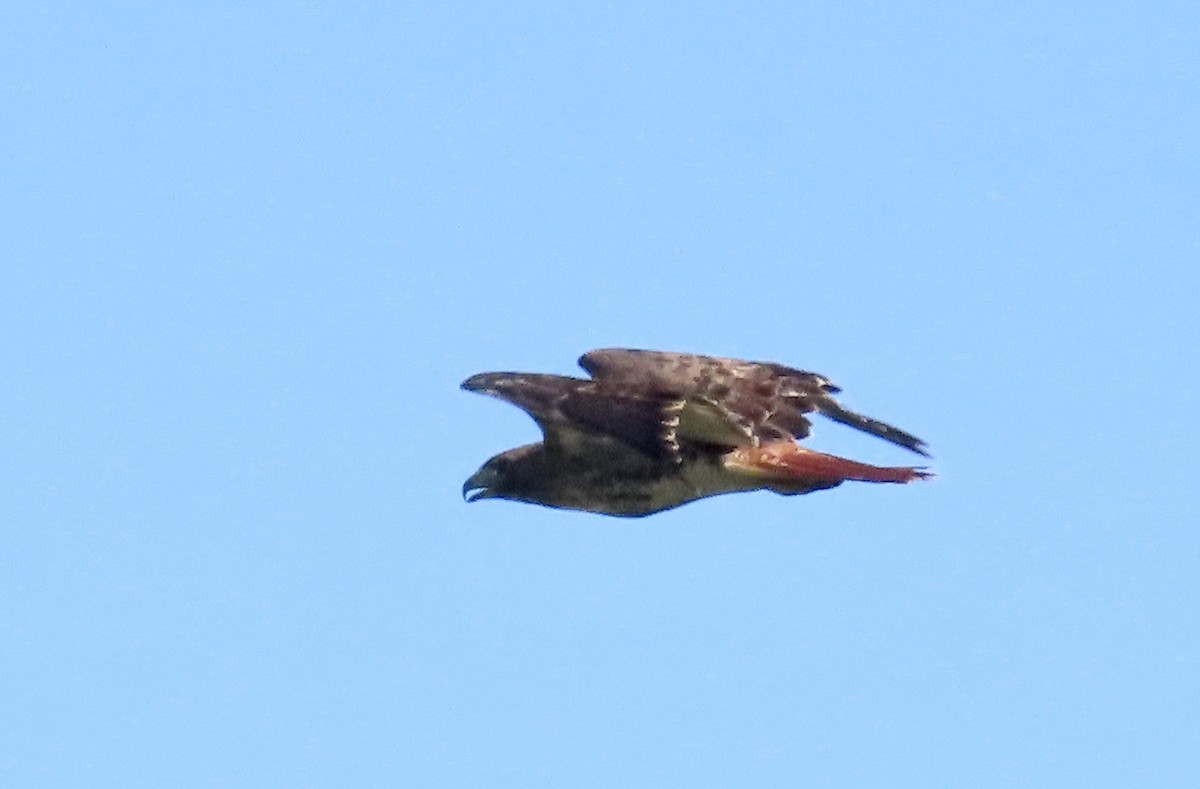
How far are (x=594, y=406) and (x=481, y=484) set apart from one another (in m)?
2.09

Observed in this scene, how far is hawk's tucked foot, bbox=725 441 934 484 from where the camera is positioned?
13.3 m

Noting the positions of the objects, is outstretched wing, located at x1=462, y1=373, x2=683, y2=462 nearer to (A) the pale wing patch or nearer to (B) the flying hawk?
(B) the flying hawk

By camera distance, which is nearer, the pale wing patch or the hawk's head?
the pale wing patch

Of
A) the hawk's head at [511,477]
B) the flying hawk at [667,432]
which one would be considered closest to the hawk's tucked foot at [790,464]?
the flying hawk at [667,432]

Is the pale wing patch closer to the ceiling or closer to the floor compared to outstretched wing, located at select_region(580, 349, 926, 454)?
closer to the floor

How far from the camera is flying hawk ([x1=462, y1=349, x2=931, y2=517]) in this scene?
1288 centimetres

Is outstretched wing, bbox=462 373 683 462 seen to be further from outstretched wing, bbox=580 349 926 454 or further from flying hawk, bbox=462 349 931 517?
outstretched wing, bbox=580 349 926 454

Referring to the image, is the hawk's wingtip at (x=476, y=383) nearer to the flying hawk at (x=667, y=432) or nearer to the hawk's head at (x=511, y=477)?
the flying hawk at (x=667, y=432)

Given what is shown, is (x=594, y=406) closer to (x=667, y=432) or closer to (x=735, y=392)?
(x=667, y=432)

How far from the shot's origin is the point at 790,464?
44.2 feet

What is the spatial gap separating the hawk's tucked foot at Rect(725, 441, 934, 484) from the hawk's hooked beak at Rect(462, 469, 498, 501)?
1.76m

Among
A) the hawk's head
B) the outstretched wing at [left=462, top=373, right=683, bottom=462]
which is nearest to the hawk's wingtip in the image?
the outstretched wing at [left=462, top=373, right=683, bottom=462]

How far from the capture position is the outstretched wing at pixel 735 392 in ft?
43.8

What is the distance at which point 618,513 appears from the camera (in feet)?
45.1
